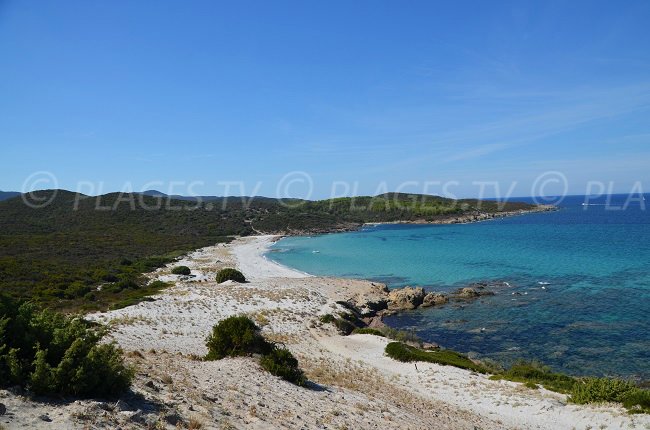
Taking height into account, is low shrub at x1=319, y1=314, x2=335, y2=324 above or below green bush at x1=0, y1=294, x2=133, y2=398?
below

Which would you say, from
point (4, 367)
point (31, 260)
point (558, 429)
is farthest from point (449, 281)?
point (31, 260)

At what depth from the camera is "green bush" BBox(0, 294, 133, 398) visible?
7.12 meters

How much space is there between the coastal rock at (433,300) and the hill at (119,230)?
82.0 feet

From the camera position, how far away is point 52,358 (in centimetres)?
786

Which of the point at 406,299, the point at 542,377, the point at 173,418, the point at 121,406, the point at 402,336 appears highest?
the point at 121,406

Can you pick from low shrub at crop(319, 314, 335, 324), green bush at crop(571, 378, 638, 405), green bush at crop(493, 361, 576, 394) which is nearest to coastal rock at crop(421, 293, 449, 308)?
low shrub at crop(319, 314, 335, 324)

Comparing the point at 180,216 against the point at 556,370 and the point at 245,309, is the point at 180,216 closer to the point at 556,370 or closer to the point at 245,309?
the point at 245,309

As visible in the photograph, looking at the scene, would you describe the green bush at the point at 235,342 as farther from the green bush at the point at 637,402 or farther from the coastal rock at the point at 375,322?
the coastal rock at the point at 375,322

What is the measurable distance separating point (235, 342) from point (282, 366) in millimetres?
2495

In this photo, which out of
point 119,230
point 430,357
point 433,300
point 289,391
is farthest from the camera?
point 119,230

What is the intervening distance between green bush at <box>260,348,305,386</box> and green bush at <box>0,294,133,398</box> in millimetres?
5828

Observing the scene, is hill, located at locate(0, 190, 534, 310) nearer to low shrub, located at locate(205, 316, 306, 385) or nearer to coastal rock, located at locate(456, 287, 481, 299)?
low shrub, located at locate(205, 316, 306, 385)

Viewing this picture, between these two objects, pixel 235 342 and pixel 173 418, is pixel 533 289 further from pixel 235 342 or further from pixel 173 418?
pixel 173 418

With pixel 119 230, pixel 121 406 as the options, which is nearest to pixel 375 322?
pixel 121 406
